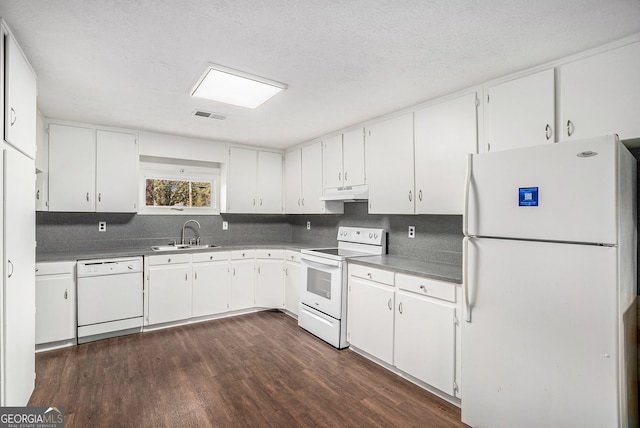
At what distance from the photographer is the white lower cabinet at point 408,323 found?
228cm

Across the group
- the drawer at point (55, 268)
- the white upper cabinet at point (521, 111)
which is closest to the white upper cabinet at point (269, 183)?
the drawer at point (55, 268)

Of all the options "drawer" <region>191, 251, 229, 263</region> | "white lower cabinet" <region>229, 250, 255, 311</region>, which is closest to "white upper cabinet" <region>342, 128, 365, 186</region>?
"white lower cabinet" <region>229, 250, 255, 311</region>

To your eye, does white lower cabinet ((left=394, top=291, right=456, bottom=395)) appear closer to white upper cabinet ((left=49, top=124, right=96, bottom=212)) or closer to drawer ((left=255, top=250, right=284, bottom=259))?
drawer ((left=255, top=250, right=284, bottom=259))

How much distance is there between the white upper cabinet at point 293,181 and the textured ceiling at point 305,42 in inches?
69.3

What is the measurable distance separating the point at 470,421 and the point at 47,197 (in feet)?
14.0

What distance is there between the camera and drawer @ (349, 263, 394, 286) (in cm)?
276

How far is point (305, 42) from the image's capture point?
191cm

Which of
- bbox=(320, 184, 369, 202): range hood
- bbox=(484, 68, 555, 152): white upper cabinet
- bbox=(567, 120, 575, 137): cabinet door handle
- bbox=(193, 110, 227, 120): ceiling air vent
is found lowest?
bbox=(320, 184, 369, 202): range hood

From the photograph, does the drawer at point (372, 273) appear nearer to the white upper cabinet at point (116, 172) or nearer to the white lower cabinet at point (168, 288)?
the white lower cabinet at point (168, 288)

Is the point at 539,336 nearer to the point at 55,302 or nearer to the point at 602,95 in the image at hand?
the point at 602,95

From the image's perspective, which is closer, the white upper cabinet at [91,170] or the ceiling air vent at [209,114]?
the ceiling air vent at [209,114]

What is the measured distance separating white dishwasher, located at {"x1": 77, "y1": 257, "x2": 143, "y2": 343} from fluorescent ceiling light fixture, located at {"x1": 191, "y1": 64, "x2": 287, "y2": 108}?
2.08 meters

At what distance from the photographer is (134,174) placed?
387cm

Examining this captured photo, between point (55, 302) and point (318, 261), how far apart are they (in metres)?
2.59
